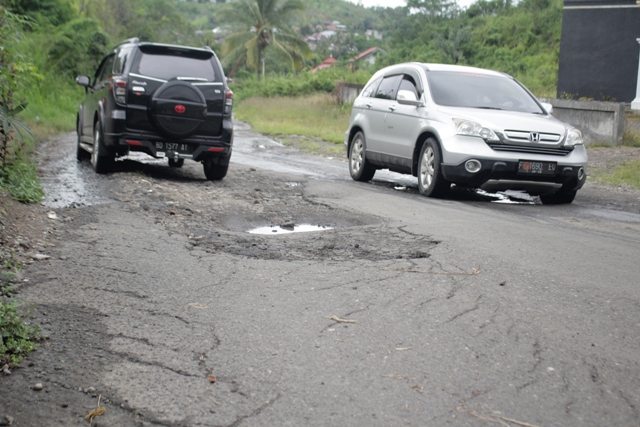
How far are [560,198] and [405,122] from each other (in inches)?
92.0

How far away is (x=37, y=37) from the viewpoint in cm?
2830

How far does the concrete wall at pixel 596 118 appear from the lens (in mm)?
16797

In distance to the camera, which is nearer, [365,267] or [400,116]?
[365,267]

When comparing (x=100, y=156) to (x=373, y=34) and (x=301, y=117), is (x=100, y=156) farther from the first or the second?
(x=373, y=34)

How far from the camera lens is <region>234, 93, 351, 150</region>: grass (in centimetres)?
2399

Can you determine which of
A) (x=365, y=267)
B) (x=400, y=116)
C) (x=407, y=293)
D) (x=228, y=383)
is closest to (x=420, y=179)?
(x=400, y=116)

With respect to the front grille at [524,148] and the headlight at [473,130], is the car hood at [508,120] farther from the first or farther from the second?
the front grille at [524,148]

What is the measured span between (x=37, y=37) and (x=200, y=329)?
26.8 m

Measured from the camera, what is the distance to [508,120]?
31.9ft

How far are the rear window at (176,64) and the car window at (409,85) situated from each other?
268 centimetres

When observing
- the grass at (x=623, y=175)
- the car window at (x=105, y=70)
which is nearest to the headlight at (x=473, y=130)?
the grass at (x=623, y=175)

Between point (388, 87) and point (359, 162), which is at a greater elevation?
point (388, 87)

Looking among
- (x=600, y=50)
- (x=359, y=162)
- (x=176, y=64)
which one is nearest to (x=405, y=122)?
(x=359, y=162)

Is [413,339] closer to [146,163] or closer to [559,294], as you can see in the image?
[559,294]
